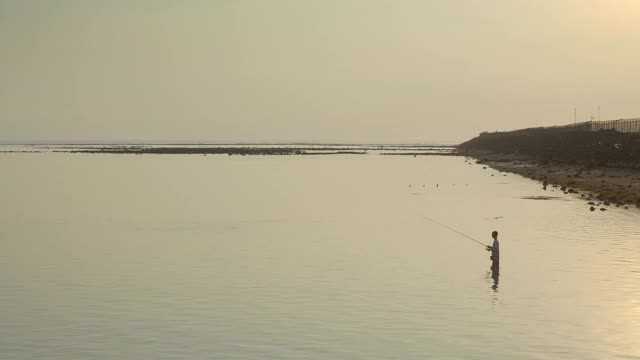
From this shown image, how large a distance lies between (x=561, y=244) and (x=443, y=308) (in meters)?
19.2

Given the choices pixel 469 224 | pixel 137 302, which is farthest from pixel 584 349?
pixel 469 224

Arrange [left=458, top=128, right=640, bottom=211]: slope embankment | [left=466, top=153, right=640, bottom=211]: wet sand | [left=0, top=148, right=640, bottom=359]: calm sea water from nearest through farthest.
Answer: [left=0, top=148, right=640, bottom=359]: calm sea water → [left=466, top=153, right=640, bottom=211]: wet sand → [left=458, top=128, right=640, bottom=211]: slope embankment

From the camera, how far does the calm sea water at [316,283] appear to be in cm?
2423

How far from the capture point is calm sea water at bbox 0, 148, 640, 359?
24234 mm

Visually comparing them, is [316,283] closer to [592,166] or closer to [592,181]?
[592,181]

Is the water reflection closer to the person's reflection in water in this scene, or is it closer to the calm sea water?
the person's reflection in water

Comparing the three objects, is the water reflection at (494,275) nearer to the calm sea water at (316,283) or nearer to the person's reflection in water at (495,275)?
the person's reflection in water at (495,275)

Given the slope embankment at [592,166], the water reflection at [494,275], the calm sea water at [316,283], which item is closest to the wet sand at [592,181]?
the slope embankment at [592,166]

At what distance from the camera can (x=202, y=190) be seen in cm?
9012

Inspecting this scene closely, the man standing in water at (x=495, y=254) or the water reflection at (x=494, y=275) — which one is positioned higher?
the man standing in water at (x=495, y=254)

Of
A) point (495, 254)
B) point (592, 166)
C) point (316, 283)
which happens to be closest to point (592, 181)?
point (592, 166)

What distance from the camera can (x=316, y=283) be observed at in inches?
1340

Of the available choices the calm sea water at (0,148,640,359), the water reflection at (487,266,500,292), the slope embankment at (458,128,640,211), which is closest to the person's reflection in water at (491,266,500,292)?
the water reflection at (487,266,500,292)

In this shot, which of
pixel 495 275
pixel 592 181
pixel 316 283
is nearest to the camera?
pixel 316 283
